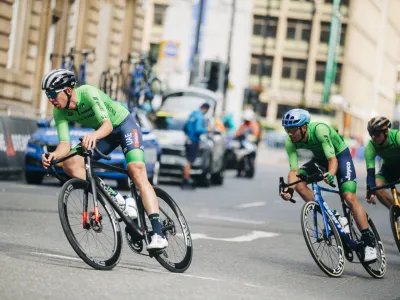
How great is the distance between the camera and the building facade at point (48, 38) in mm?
27484

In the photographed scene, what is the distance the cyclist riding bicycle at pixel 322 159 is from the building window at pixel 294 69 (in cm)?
8380

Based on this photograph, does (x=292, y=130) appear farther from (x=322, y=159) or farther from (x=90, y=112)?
(x=90, y=112)

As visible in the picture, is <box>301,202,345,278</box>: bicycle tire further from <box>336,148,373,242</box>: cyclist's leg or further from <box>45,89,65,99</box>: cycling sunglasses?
<box>45,89,65,99</box>: cycling sunglasses

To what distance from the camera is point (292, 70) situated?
95.2 meters

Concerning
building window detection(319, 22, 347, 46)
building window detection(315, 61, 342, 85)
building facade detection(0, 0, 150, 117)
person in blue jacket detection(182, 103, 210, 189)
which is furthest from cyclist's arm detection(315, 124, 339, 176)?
building window detection(319, 22, 347, 46)

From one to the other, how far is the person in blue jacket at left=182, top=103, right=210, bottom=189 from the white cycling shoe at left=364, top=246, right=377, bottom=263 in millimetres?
12248

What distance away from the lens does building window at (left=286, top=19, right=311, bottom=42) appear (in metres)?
94.4

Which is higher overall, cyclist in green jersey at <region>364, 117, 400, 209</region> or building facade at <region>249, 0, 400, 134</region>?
building facade at <region>249, 0, 400, 134</region>

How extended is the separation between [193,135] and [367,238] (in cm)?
1238

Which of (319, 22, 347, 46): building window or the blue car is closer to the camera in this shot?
the blue car

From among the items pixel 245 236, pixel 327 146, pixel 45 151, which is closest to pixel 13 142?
pixel 45 151

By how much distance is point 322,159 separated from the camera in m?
11.1

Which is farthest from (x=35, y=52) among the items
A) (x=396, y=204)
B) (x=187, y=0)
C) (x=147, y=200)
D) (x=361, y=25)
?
(x=361, y=25)

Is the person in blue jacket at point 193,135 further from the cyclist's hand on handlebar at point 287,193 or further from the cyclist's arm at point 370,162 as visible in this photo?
the cyclist's hand on handlebar at point 287,193
